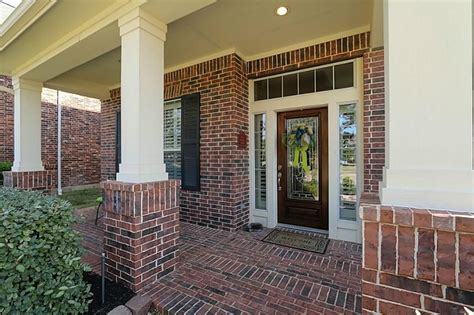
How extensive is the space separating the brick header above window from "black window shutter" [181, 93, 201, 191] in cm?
115

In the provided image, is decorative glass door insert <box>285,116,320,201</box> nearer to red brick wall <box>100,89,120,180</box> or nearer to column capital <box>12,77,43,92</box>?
red brick wall <box>100,89,120,180</box>

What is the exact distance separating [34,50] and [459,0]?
477cm

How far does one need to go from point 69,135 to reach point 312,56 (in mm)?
8543

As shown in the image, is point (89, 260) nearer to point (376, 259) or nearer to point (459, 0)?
point (376, 259)

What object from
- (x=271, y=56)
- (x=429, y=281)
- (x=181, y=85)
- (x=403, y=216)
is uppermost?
(x=271, y=56)

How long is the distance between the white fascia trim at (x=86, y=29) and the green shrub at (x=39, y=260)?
1.90 meters

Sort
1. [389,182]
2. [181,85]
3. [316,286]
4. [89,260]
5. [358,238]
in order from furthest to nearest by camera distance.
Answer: [181,85] → [358,238] → [89,260] → [316,286] → [389,182]

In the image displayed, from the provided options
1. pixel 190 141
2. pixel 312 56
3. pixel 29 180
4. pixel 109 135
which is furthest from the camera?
pixel 109 135

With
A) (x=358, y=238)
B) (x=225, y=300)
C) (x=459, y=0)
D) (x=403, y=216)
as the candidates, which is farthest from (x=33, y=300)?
(x=358, y=238)

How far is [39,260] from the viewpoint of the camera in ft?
5.02

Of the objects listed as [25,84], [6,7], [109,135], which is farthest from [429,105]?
[109,135]

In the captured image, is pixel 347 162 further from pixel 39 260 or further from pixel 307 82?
pixel 39 260

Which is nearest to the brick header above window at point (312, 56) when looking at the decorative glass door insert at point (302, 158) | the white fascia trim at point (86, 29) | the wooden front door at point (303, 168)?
the wooden front door at point (303, 168)

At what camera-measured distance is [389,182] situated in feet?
4.12
